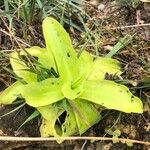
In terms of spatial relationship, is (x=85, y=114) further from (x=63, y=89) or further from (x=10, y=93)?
(x=10, y=93)

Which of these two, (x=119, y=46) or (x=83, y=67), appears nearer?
(x=83, y=67)

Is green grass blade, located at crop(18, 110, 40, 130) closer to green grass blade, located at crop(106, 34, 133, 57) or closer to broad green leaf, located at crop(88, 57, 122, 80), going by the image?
broad green leaf, located at crop(88, 57, 122, 80)

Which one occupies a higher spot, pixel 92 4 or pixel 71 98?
pixel 92 4

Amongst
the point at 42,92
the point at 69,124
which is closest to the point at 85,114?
the point at 69,124

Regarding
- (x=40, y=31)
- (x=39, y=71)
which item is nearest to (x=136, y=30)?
(x=40, y=31)

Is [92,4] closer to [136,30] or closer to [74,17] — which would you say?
[74,17]

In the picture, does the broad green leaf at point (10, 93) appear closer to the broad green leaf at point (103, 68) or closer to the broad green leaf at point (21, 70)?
the broad green leaf at point (21, 70)

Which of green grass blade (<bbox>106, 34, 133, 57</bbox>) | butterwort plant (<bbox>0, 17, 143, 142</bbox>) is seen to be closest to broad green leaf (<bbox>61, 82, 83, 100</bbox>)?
butterwort plant (<bbox>0, 17, 143, 142</bbox>)
